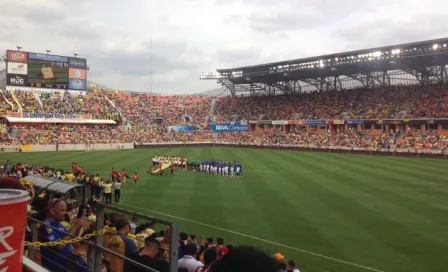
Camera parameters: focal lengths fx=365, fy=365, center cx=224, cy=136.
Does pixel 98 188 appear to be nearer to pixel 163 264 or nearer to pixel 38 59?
pixel 163 264

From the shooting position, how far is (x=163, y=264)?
4113 mm

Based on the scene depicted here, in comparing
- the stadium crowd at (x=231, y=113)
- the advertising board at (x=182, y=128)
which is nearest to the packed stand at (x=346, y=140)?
the stadium crowd at (x=231, y=113)

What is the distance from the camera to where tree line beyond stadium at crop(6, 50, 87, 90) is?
204 ft

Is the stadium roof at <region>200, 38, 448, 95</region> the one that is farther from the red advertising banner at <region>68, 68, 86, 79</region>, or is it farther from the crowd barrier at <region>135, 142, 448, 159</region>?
the red advertising banner at <region>68, 68, 86, 79</region>

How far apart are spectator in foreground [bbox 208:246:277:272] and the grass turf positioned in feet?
11.2

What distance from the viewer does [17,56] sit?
6212cm

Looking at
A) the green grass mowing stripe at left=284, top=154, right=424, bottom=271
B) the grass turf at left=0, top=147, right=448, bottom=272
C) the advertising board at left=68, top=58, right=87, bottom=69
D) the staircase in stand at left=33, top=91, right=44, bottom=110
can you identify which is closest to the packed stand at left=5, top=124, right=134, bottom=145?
the staircase in stand at left=33, top=91, right=44, bottom=110

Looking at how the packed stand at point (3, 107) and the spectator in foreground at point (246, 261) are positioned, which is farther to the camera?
Result: the packed stand at point (3, 107)

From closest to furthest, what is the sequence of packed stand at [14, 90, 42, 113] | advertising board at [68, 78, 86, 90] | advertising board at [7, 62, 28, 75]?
packed stand at [14, 90, 42, 113] → advertising board at [7, 62, 28, 75] → advertising board at [68, 78, 86, 90]

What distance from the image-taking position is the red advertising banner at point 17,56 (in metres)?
61.3

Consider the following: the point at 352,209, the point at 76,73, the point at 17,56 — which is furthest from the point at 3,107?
the point at 352,209

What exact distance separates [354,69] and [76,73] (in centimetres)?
4980

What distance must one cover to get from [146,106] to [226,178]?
56016 mm

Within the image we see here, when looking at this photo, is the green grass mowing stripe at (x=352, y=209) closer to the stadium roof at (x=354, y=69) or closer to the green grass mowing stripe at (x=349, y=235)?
the green grass mowing stripe at (x=349, y=235)
